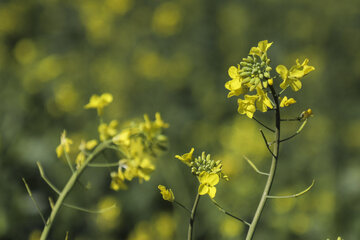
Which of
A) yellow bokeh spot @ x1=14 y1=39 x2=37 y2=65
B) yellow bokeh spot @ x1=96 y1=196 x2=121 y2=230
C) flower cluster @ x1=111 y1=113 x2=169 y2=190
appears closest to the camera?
flower cluster @ x1=111 y1=113 x2=169 y2=190

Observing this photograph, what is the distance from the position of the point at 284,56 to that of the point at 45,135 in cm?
354

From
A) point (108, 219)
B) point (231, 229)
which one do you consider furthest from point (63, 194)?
point (108, 219)

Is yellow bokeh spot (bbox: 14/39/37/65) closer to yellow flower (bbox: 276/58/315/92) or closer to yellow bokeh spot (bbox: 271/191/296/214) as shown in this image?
yellow bokeh spot (bbox: 271/191/296/214)

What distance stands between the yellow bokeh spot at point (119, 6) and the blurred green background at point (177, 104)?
0.03 metres

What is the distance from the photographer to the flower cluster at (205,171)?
4.05 feet

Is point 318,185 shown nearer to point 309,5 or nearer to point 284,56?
point 284,56

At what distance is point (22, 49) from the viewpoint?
17.9ft

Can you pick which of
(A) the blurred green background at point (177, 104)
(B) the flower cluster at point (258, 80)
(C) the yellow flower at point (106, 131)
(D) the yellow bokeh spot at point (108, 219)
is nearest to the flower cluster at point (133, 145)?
(C) the yellow flower at point (106, 131)

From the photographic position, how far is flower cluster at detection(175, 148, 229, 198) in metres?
1.23

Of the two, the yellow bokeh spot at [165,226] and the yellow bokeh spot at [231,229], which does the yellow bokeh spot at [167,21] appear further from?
the yellow bokeh spot at [231,229]

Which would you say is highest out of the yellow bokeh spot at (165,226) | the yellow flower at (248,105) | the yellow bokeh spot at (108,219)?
the yellow flower at (248,105)

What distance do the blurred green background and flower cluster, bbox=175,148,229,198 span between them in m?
1.54

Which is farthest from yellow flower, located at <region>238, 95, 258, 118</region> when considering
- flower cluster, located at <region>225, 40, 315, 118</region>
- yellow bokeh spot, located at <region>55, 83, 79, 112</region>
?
yellow bokeh spot, located at <region>55, 83, 79, 112</region>

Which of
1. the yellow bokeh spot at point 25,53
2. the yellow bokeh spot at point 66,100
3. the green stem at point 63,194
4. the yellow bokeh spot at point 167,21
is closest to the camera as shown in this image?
the green stem at point 63,194
